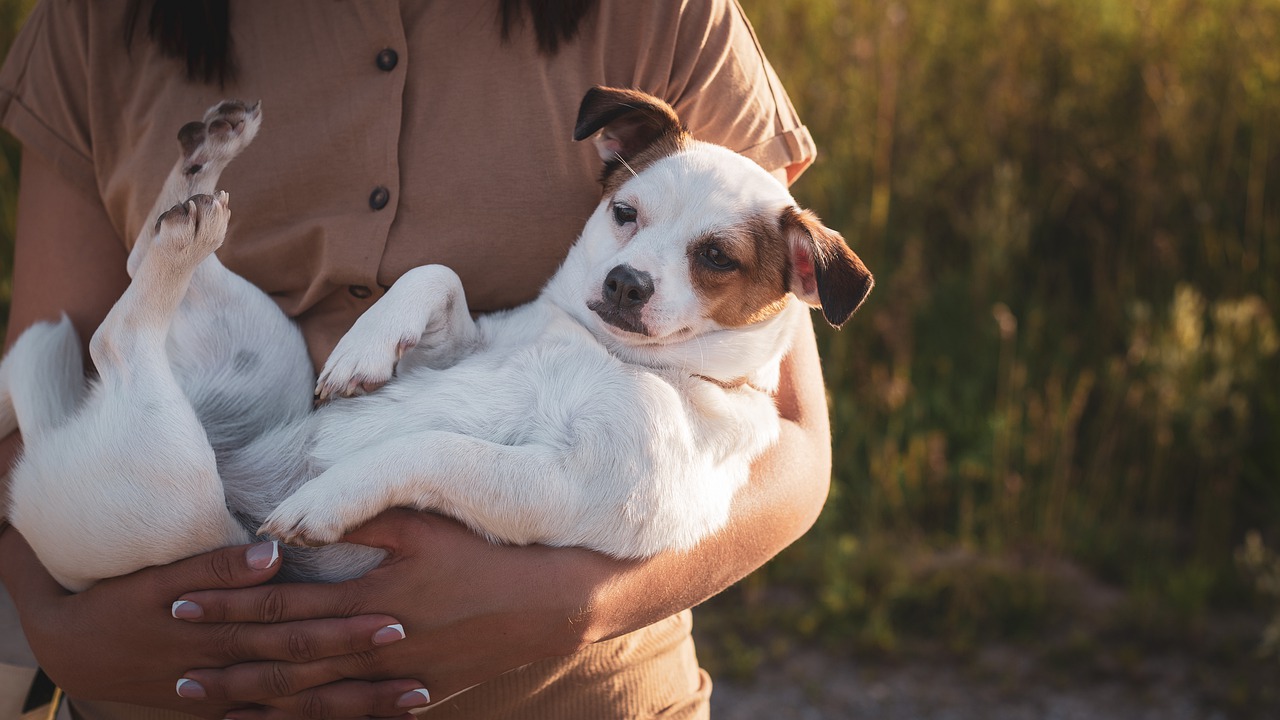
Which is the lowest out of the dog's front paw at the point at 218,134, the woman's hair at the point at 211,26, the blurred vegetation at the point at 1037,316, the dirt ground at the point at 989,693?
the dirt ground at the point at 989,693

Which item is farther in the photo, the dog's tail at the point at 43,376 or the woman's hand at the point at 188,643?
the dog's tail at the point at 43,376

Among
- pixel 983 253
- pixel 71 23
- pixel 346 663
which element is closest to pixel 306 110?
pixel 71 23

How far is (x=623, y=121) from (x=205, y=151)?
0.77 metres

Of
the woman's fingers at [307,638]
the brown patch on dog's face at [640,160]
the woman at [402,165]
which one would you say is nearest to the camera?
the woman's fingers at [307,638]

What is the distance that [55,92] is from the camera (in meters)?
1.83

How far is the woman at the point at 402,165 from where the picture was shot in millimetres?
1727

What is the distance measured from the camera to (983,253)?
13.5 feet

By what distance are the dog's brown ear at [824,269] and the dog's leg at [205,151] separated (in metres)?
1.04

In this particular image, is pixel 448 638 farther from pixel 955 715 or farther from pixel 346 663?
pixel 955 715

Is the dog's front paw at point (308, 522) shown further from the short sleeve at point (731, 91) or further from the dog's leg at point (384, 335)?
the short sleeve at point (731, 91)

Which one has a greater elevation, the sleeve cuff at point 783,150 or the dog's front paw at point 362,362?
the sleeve cuff at point 783,150

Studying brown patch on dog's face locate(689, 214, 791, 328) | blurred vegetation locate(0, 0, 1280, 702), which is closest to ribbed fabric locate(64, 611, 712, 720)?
brown patch on dog's face locate(689, 214, 791, 328)

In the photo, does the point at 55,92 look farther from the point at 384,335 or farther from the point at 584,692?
the point at 584,692

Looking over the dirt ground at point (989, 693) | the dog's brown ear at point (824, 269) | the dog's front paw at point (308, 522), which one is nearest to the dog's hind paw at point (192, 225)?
the dog's front paw at point (308, 522)
